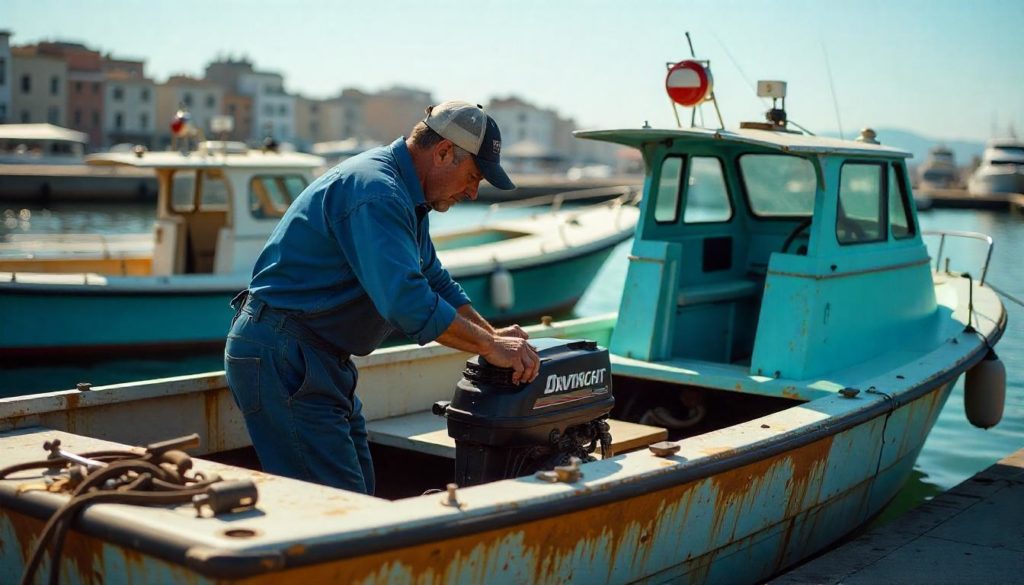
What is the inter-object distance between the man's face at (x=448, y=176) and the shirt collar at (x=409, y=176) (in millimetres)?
53

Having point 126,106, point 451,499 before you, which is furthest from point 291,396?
point 126,106

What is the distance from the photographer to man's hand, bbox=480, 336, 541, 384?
13.1 ft

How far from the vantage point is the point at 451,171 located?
3.94m

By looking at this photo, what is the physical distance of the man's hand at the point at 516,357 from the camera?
3982 mm

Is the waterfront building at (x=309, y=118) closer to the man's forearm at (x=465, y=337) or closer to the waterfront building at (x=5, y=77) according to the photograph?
the waterfront building at (x=5, y=77)

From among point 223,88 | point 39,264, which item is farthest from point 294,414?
point 223,88

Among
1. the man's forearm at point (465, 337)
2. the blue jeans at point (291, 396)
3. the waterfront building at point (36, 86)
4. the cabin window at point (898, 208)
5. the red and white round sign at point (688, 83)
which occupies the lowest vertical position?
the blue jeans at point (291, 396)

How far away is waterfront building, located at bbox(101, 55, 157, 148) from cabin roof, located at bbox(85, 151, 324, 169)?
242 ft

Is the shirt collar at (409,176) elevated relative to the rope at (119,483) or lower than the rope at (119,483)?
elevated

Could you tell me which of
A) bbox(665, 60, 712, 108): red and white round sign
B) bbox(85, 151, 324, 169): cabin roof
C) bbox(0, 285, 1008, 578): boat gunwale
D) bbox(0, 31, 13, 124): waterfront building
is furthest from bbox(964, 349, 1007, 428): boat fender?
bbox(0, 31, 13, 124): waterfront building

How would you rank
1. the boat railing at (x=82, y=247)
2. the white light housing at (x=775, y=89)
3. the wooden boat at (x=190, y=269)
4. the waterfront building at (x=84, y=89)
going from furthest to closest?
the waterfront building at (x=84, y=89) → the boat railing at (x=82, y=247) → the wooden boat at (x=190, y=269) → the white light housing at (x=775, y=89)

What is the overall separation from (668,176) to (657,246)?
72 cm

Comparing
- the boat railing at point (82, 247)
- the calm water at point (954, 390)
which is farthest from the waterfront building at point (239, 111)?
the boat railing at point (82, 247)

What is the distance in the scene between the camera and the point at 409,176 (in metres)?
3.90
